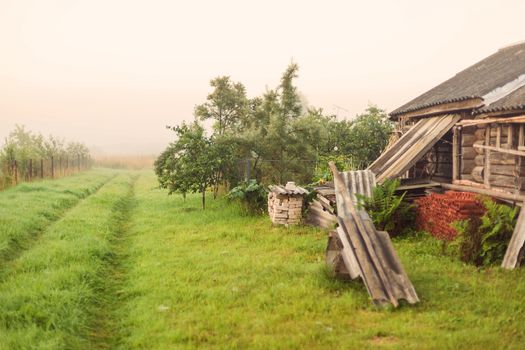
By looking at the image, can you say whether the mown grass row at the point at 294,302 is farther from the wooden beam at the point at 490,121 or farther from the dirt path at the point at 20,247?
the wooden beam at the point at 490,121

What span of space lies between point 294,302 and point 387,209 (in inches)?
184

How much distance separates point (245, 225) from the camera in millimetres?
11977

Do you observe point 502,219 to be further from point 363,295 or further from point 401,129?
point 401,129

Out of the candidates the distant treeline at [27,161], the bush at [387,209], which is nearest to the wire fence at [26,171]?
the distant treeline at [27,161]

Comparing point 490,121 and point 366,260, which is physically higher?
point 490,121

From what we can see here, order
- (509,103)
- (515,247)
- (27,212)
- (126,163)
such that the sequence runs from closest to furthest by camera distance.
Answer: (515,247) → (509,103) → (27,212) → (126,163)

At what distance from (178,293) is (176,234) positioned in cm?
449

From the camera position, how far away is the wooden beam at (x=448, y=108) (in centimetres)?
1082

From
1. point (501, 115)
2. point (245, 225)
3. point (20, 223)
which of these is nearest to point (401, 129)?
point (501, 115)

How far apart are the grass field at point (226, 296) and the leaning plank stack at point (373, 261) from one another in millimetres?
231

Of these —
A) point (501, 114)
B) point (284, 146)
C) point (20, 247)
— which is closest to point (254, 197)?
point (284, 146)

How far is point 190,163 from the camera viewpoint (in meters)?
15.1

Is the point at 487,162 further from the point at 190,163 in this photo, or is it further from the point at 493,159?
the point at 190,163

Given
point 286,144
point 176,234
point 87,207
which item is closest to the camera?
point 176,234
